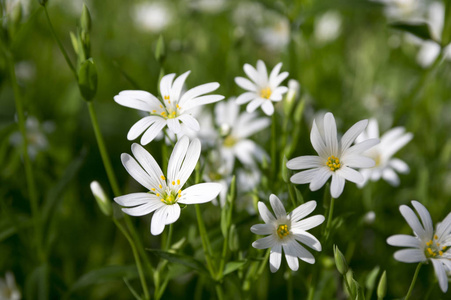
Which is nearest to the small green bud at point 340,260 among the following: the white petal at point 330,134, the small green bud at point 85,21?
the white petal at point 330,134

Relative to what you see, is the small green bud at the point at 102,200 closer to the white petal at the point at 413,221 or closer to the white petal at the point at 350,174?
the white petal at the point at 350,174

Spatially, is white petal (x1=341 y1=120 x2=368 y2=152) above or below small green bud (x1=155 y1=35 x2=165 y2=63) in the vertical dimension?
below

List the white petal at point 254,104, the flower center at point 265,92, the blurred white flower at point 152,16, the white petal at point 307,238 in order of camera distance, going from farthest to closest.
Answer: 1. the blurred white flower at point 152,16
2. the flower center at point 265,92
3. the white petal at point 254,104
4. the white petal at point 307,238

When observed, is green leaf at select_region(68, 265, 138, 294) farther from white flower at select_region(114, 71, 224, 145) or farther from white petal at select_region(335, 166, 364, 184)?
white petal at select_region(335, 166, 364, 184)

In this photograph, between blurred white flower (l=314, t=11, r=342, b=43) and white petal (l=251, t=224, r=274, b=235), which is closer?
white petal (l=251, t=224, r=274, b=235)

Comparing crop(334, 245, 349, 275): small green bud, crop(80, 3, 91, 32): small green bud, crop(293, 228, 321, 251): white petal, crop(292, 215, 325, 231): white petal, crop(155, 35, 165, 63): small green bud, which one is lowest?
crop(334, 245, 349, 275): small green bud

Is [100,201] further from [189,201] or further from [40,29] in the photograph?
[40,29]

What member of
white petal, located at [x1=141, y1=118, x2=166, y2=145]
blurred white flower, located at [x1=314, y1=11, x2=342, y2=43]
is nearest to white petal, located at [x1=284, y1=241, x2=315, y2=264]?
white petal, located at [x1=141, y1=118, x2=166, y2=145]

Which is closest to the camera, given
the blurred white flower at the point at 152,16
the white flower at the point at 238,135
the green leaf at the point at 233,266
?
the green leaf at the point at 233,266

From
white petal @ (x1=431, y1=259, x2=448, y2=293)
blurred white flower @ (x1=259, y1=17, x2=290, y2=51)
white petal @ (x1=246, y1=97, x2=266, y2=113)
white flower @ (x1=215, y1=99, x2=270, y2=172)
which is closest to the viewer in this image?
white petal @ (x1=431, y1=259, x2=448, y2=293)

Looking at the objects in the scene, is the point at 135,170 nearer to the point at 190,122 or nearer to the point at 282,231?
the point at 190,122
